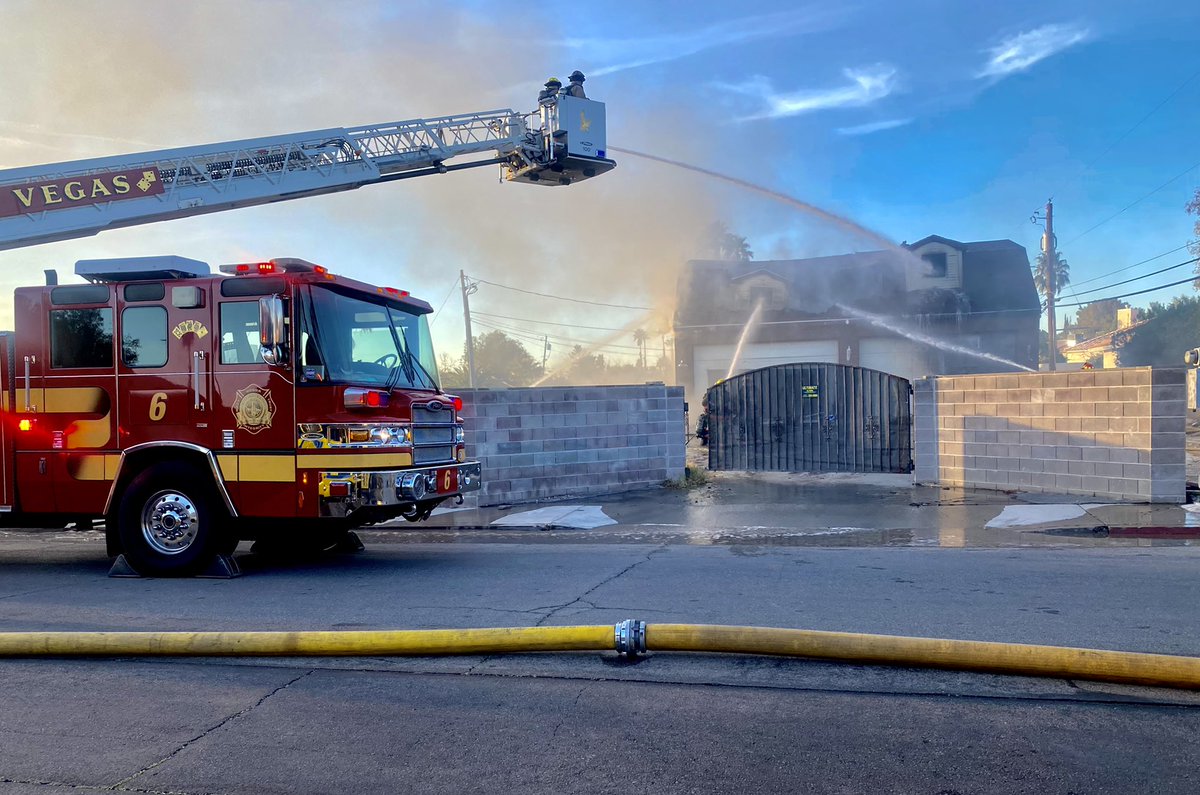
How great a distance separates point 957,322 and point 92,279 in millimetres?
34256

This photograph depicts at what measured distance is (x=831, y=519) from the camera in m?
10.5

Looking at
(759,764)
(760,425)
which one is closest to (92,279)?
(759,764)

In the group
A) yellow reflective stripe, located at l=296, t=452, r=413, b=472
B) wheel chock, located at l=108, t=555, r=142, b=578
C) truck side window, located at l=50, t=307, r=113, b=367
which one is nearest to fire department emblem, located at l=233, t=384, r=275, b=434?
yellow reflective stripe, located at l=296, t=452, r=413, b=472

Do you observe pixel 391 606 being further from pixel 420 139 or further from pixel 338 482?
pixel 420 139

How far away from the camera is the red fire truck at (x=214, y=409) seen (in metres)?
7.18

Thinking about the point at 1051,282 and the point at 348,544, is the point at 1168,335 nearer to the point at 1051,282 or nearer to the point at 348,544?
the point at 1051,282

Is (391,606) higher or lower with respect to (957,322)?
lower

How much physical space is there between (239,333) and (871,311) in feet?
110

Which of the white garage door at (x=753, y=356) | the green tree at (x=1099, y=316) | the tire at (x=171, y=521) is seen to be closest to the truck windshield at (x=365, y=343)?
the tire at (x=171, y=521)

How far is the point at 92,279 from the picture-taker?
7.75 metres

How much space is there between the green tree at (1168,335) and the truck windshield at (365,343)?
45112 mm

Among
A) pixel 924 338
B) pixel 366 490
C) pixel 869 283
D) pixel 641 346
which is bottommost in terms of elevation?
pixel 366 490

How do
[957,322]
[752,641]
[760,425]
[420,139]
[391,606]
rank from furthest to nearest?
[957,322] < [760,425] < [420,139] < [391,606] < [752,641]

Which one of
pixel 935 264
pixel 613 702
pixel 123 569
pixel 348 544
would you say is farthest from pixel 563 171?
pixel 935 264
